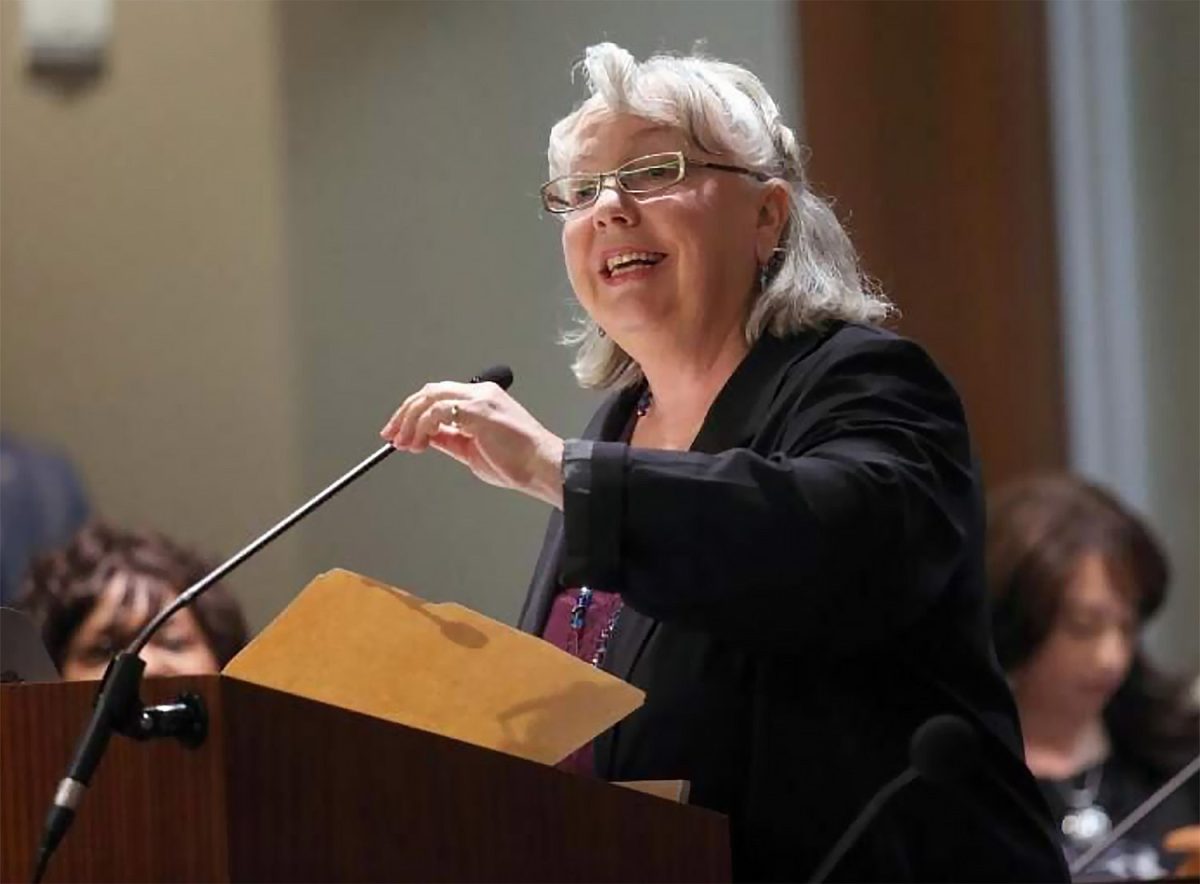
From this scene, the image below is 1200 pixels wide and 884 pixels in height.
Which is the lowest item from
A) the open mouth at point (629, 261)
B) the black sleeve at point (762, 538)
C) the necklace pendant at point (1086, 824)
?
the necklace pendant at point (1086, 824)

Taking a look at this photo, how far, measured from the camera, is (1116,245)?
409 cm

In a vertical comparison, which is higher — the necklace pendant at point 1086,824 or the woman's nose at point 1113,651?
the woman's nose at point 1113,651

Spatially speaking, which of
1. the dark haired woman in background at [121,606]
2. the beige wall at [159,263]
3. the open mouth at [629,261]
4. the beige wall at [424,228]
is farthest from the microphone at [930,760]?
the beige wall at [159,263]

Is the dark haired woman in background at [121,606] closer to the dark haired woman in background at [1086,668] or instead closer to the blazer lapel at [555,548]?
the blazer lapel at [555,548]

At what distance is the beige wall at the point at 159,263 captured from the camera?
147 inches

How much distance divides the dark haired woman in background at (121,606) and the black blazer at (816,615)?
3.53ft

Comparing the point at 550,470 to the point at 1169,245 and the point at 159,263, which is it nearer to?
the point at 159,263

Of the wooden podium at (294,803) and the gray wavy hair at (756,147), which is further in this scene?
the gray wavy hair at (756,147)

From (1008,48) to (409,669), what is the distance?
9.21ft

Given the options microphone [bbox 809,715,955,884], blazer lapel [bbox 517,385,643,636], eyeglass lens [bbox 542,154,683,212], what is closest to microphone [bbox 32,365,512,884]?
microphone [bbox 809,715,955,884]

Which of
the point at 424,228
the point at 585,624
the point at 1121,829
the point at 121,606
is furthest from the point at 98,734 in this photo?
the point at 424,228

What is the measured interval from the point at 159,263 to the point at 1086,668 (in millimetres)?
1739

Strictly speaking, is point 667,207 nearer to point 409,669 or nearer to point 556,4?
point 409,669

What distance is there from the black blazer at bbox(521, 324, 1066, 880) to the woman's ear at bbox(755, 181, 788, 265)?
0.67ft
